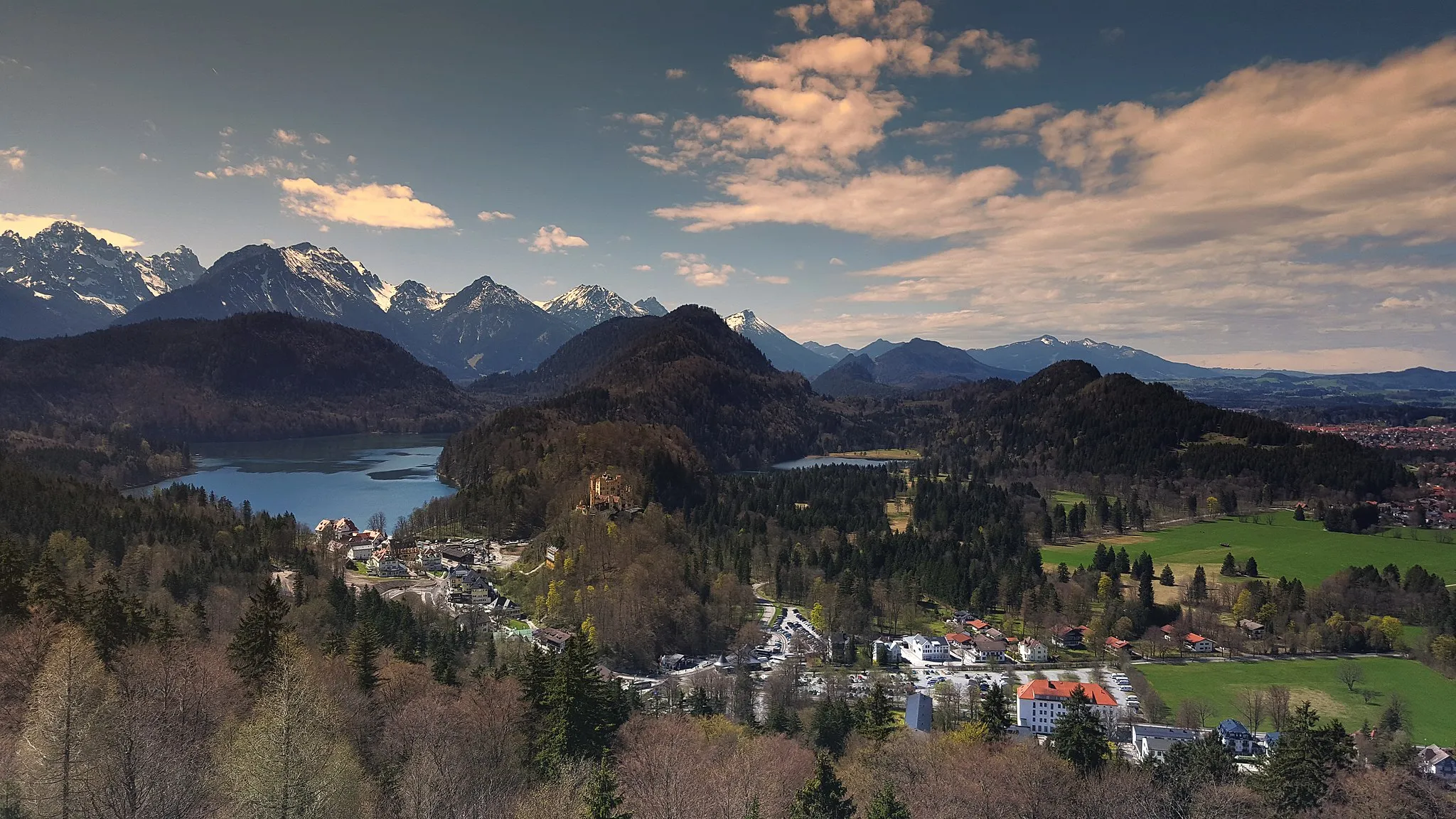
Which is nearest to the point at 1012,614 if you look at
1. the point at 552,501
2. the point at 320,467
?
the point at 552,501

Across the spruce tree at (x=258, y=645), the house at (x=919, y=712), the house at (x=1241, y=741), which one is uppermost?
the spruce tree at (x=258, y=645)

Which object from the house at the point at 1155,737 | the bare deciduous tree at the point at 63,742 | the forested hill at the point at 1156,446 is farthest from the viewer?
the forested hill at the point at 1156,446

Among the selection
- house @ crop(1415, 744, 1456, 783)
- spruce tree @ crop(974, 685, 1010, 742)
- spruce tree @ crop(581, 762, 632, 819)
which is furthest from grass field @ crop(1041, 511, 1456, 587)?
spruce tree @ crop(581, 762, 632, 819)

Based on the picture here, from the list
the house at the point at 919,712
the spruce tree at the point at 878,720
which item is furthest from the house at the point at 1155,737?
the spruce tree at the point at 878,720

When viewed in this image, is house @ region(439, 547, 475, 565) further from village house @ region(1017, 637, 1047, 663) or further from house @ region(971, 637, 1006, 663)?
village house @ region(1017, 637, 1047, 663)

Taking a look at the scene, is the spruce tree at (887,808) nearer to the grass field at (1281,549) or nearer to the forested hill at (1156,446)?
the grass field at (1281,549)

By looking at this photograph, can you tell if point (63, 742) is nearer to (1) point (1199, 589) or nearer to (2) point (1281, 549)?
(1) point (1199, 589)

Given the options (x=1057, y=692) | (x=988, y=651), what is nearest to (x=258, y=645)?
(x=1057, y=692)
